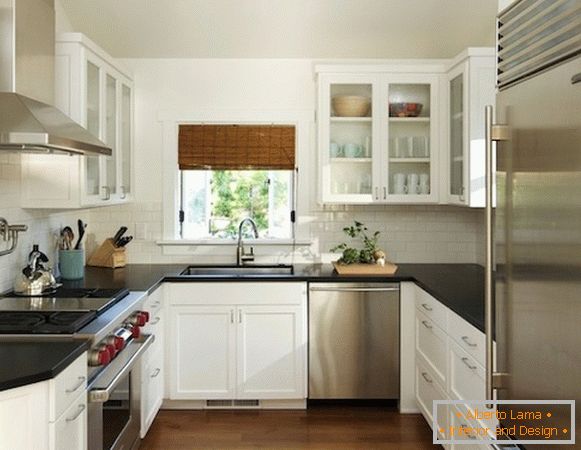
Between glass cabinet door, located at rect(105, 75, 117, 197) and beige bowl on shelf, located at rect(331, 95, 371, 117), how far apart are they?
1.49m

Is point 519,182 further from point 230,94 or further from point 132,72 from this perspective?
point 132,72

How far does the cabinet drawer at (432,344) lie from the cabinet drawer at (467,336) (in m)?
0.17

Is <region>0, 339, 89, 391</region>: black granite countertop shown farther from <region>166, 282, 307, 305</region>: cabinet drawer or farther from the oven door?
<region>166, 282, 307, 305</region>: cabinet drawer

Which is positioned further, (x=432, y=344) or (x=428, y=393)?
(x=428, y=393)

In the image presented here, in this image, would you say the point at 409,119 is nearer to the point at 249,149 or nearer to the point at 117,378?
the point at 249,149

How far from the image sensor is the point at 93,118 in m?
3.66

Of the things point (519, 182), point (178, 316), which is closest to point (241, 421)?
point (178, 316)

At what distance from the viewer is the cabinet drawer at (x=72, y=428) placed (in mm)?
2076

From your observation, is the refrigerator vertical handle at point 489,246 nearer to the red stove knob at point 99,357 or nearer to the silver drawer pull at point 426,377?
the red stove knob at point 99,357

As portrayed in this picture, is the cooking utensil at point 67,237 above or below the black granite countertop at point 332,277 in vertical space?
above

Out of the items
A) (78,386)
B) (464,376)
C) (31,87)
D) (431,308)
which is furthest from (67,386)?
(431,308)

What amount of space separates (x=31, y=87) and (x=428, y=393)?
2645 mm

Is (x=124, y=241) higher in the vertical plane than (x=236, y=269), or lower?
higher

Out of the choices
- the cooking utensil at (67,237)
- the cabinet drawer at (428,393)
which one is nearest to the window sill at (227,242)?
the cooking utensil at (67,237)
